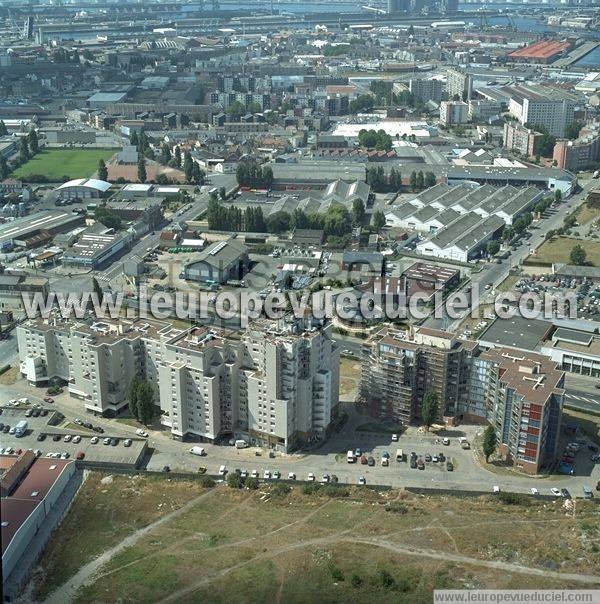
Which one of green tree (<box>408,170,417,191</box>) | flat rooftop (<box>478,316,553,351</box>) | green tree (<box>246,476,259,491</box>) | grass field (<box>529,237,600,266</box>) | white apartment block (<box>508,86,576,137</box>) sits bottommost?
green tree (<box>246,476,259,491</box>)

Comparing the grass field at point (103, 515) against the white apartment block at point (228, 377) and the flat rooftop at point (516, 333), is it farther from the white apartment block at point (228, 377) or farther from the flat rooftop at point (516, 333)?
the flat rooftop at point (516, 333)

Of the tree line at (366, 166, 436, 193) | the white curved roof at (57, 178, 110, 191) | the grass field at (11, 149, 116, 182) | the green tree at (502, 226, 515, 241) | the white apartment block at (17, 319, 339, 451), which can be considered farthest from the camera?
the grass field at (11, 149, 116, 182)

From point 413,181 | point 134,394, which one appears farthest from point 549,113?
point 134,394

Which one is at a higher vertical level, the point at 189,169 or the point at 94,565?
the point at 189,169

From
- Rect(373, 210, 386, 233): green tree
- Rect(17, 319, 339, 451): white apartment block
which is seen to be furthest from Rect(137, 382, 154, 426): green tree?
Rect(373, 210, 386, 233): green tree

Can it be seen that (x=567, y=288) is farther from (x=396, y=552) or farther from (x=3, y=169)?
(x=3, y=169)

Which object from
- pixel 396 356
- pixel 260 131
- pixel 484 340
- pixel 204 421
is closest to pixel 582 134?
pixel 260 131

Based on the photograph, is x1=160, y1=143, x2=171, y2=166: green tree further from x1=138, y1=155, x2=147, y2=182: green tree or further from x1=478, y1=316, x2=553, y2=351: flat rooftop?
x1=478, y1=316, x2=553, y2=351: flat rooftop
